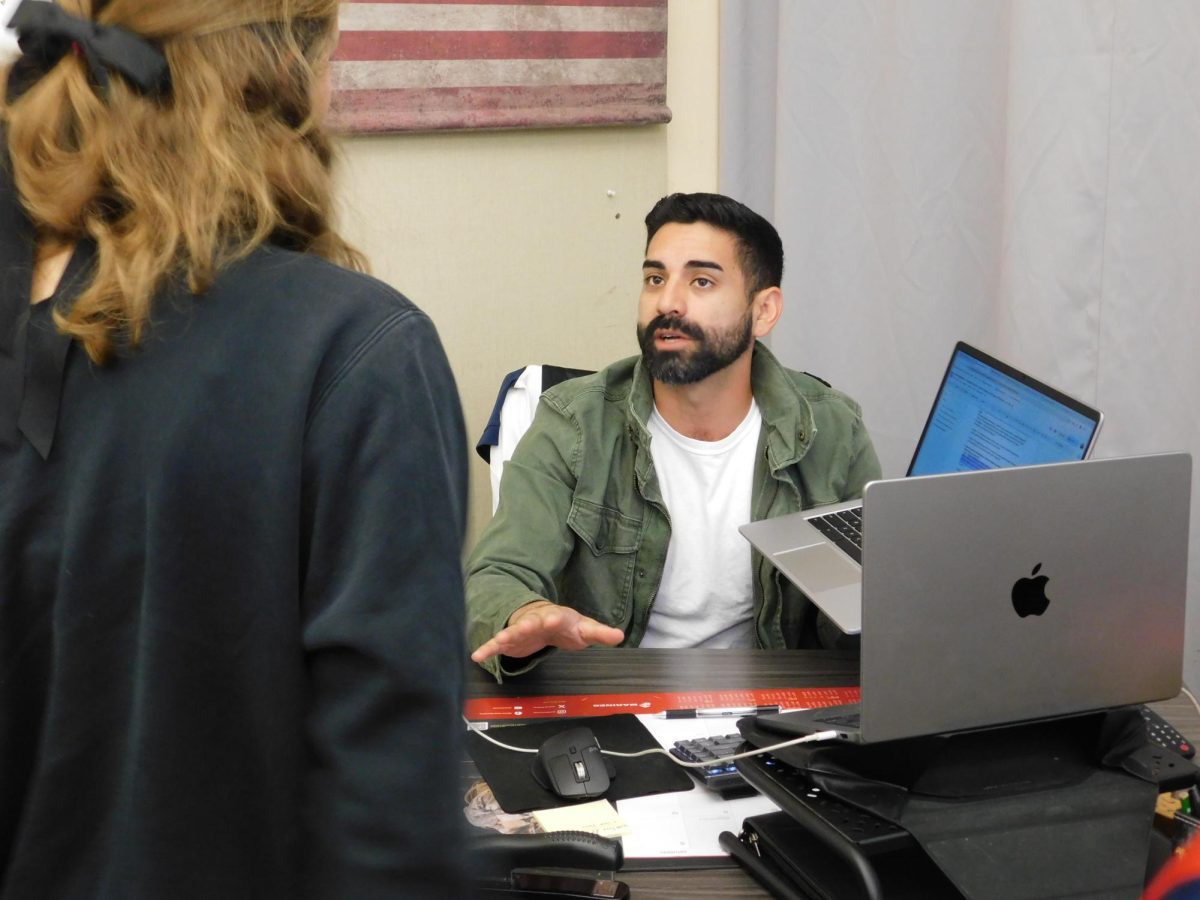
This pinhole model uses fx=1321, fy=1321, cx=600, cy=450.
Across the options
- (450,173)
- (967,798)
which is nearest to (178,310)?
(967,798)

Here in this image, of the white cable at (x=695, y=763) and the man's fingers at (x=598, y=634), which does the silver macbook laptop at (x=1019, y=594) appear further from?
the man's fingers at (x=598, y=634)

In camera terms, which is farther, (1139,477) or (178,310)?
(1139,477)

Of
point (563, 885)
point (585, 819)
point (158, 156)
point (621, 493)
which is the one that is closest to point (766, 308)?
point (621, 493)

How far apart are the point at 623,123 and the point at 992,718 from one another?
1.78m

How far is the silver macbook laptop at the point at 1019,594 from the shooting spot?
1.09 metres

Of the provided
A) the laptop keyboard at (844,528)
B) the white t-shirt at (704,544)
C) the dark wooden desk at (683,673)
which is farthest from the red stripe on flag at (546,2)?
the dark wooden desk at (683,673)

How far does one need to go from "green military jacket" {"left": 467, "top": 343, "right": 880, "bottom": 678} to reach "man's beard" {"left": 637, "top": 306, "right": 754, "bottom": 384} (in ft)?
0.10

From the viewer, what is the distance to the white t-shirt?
1951 mm

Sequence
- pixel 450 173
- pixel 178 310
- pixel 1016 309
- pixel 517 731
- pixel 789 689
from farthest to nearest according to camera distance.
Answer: pixel 450 173 → pixel 1016 309 → pixel 789 689 → pixel 517 731 → pixel 178 310

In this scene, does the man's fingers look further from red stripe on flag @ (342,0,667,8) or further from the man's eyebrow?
red stripe on flag @ (342,0,667,8)

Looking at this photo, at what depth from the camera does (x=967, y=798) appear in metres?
1.11

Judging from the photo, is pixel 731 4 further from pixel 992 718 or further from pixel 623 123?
pixel 992 718

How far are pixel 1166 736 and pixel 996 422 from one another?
55 cm

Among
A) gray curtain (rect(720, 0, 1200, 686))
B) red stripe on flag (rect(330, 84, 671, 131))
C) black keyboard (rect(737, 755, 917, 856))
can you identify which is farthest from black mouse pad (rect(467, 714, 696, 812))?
red stripe on flag (rect(330, 84, 671, 131))
